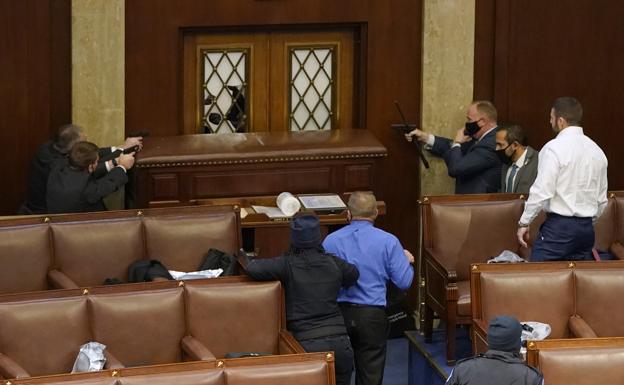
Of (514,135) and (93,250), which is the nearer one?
(93,250)

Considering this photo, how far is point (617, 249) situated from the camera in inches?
414

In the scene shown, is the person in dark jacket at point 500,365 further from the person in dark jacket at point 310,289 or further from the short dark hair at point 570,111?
the short dark hair at point 570,111

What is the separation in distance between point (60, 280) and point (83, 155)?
1.15 meters

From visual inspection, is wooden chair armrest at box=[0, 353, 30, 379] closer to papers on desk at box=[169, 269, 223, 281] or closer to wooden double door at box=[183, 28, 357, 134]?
papers on desk at box=[169, 269, 223, 281]

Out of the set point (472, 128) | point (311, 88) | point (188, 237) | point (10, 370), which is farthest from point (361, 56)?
point (10, 370)

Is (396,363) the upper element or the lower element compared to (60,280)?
lower

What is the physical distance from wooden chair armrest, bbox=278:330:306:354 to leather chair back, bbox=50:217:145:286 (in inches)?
58.3

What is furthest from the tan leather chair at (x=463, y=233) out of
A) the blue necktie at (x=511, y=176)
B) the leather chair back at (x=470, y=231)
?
the blue necktie at (x=511, y=176)

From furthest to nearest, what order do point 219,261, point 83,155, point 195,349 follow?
point 83,155
point 219,261
point 195,349

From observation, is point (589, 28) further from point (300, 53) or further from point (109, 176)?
point (109, 176)

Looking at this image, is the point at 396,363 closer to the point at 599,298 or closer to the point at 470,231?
the point at 470,231

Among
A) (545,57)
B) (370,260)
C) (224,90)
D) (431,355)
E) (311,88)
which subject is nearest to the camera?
(370,260)

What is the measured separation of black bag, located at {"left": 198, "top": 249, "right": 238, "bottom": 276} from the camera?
9594 millimetres

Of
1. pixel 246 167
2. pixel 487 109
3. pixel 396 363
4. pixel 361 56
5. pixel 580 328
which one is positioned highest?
pixel 361 56
